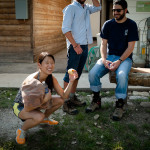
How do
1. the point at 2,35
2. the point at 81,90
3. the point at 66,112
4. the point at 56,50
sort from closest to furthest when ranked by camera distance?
the point at 66,112 < the point at 81,90 < the point at 2,35 < the point at 56,50

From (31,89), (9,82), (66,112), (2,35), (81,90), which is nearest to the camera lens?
(31,89)

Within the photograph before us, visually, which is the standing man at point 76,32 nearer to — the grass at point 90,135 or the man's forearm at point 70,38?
the man's forearm at point 70,38

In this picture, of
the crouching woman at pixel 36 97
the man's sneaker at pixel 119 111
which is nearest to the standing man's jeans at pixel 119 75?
the man's sneaker at pixel 119 111

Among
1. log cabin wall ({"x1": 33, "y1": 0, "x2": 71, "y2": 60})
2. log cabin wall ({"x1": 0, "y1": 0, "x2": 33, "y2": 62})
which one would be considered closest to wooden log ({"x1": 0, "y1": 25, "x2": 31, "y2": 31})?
log cabin wall ({"x1": 0, "y1": 0, "x2": 33, "y2": 62})

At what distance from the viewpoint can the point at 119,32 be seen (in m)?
3.76

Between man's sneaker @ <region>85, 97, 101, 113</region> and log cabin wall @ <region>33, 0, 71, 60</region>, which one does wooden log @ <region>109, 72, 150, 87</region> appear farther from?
log cabin wall @ <region>33, 0, 71, 60</region>

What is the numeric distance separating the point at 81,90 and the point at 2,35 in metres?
4.36

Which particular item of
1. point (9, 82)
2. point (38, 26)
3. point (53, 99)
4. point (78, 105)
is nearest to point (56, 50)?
point (38, 26)

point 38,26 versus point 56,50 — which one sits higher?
point 38,26

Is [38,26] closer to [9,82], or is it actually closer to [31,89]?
[9,82]

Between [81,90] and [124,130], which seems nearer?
[124,130]

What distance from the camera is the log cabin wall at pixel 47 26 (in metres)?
8.20

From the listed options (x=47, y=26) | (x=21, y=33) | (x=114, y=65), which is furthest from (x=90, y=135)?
(x=47, y=26)

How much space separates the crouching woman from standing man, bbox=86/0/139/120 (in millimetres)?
875
